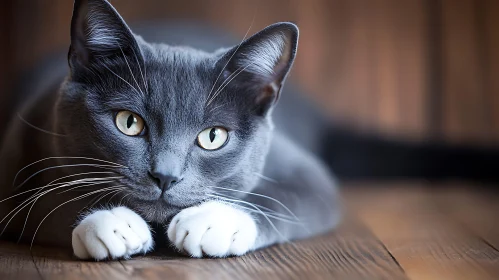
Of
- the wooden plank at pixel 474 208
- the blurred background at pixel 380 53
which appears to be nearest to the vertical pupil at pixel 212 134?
the blurred background at pixel 380 53

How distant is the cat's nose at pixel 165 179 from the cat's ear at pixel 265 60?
242mm

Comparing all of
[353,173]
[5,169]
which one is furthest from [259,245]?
[353,173]

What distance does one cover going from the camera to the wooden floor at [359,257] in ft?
3.51

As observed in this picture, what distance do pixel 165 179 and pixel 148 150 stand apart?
0.07m

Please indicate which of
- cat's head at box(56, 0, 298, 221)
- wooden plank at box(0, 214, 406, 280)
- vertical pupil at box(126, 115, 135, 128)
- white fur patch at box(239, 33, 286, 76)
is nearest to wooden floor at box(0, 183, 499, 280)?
wooden plank at box(0, 214, 406, 280)

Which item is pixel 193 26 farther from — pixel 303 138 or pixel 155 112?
pixel 155 112

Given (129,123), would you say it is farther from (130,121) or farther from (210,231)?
(210,231)

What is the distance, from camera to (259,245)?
47.9 inches

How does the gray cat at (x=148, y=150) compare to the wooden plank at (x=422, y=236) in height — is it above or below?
above

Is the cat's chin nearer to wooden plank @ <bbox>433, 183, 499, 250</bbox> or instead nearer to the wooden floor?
the wooden floor

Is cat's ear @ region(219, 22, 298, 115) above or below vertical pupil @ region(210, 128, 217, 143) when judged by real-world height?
above

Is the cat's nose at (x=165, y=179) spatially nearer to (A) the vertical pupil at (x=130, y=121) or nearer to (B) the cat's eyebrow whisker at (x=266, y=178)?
(A) the vertical pupil at (x=130, y=121)

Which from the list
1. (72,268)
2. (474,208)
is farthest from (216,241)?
(474,208)

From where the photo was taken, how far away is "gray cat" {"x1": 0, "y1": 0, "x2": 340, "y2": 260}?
1109 mm
